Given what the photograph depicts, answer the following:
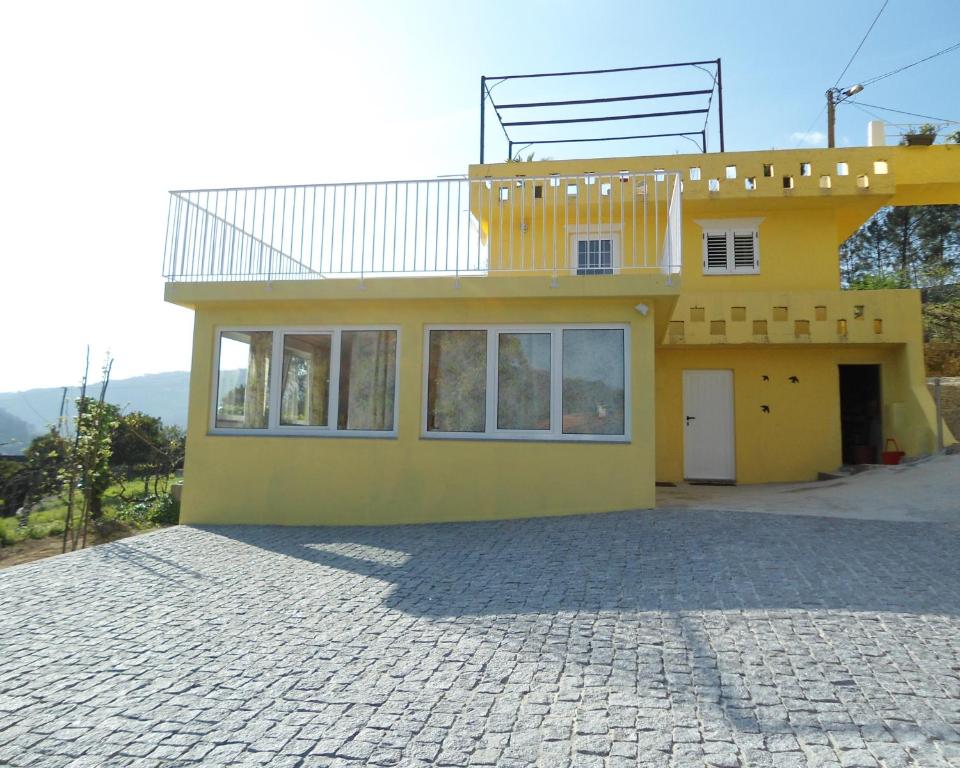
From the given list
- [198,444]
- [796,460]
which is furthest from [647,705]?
[796,460]

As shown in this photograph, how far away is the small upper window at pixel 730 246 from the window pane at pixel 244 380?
27.3 feet

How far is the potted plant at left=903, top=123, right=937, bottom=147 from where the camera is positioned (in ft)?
39.6

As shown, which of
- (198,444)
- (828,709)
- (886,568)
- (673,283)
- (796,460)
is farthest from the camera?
(796,460)

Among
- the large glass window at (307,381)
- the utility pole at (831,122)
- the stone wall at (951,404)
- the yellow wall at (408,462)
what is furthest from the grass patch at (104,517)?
the utility pole at (831,122)

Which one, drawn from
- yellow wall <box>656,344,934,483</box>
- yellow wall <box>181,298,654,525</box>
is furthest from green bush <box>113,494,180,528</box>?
yellow wall <box>656,344,934,483</box>

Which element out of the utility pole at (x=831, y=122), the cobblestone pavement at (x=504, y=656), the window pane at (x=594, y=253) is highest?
the utility pole at (x=831, y=122)

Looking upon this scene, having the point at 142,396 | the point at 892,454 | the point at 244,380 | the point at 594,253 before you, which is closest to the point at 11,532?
the point at 244,380

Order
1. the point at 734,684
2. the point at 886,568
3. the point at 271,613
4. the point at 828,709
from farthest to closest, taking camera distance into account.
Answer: the point at 886,568 < the point at 271,613 < the point at 734,684 < the point at 828,709

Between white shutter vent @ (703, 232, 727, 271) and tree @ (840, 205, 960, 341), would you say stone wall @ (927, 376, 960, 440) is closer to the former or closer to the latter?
white shutter vent @ (703, 232, 727, 271)

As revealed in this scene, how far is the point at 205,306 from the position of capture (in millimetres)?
8508

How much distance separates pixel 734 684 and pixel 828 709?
1.37ft

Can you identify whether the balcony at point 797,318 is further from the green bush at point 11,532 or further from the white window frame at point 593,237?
the green bush at point 11,532

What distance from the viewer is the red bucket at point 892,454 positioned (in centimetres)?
1070

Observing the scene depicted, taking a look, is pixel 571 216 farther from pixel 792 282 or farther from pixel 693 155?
pixel 792 282
